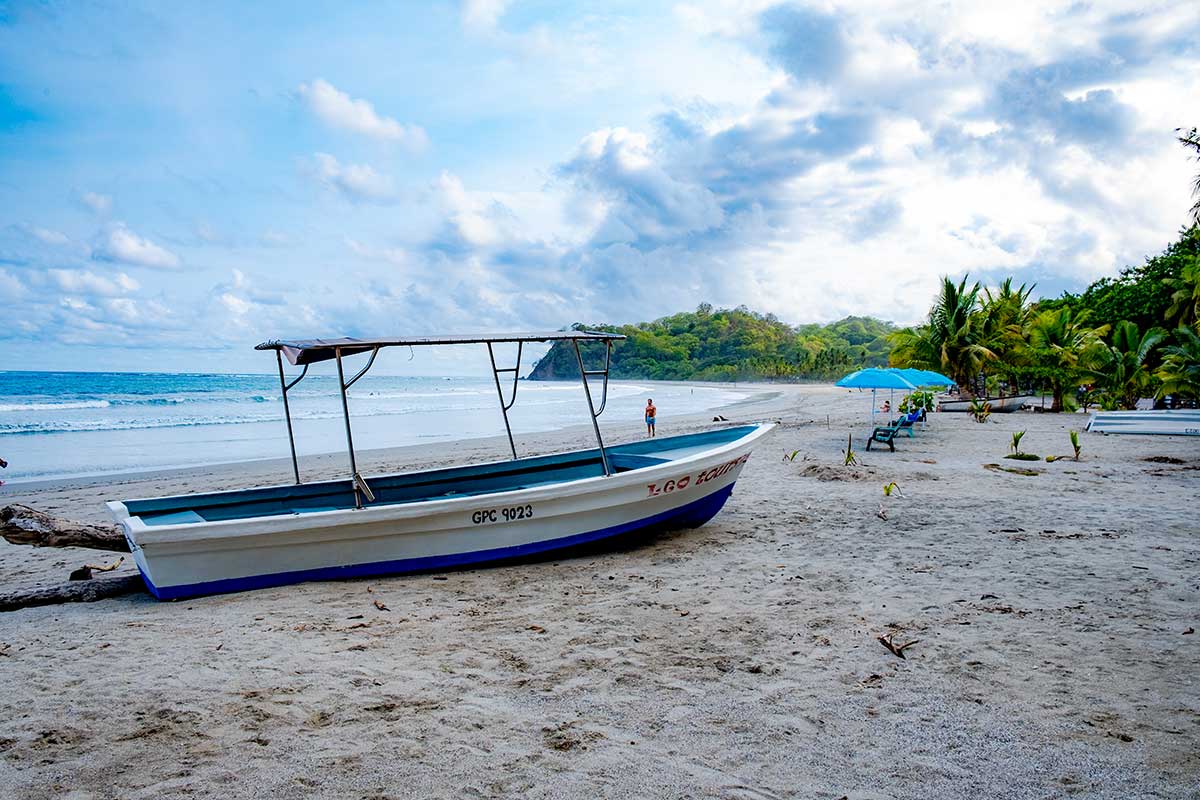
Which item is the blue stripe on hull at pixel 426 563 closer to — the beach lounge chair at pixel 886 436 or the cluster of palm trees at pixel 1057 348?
the beach lounge chair at pixel 886 436

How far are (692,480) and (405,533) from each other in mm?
2683

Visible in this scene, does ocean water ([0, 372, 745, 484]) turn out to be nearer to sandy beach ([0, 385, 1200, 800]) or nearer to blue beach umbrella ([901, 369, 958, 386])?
blue beach umbrella ([901, 369, 958, 386])

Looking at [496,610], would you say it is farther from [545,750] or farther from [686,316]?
[686,316]

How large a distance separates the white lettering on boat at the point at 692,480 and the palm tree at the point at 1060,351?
19.5m

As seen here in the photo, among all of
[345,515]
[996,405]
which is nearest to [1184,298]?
[996,405]

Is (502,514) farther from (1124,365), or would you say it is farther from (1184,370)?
(1124,365)

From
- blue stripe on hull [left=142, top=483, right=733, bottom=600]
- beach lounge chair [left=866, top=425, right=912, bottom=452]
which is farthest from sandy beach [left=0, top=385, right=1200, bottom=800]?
beach lounge chair [left=866, top=425, right=912, bottom=452]

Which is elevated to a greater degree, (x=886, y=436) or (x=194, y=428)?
(x=194, y=428)

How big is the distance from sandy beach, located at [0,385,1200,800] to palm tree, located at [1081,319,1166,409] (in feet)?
53.8

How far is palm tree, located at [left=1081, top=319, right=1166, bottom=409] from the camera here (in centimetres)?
2012

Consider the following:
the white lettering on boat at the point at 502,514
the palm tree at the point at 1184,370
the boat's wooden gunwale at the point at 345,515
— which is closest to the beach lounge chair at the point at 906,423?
the palm tree at the point at 1184,370

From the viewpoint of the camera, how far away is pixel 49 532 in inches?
209

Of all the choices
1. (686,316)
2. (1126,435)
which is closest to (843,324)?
(686,316)

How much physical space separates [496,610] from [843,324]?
413ft
